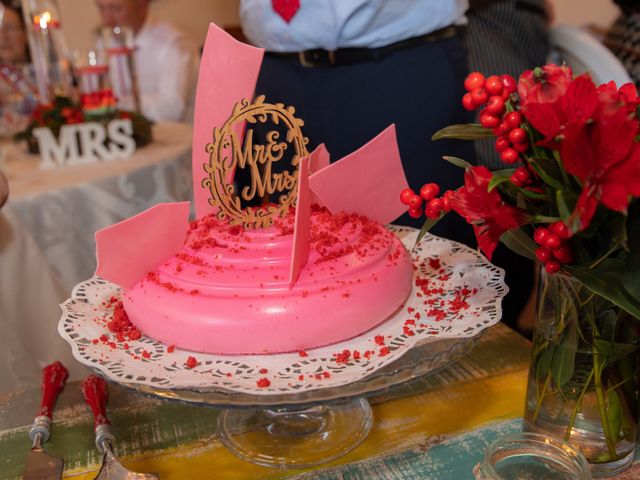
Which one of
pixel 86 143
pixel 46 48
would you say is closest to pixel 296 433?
pixel 86 143

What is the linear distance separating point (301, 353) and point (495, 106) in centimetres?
37

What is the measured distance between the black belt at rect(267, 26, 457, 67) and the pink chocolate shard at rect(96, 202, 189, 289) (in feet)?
2.57

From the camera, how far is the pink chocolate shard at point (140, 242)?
82cm

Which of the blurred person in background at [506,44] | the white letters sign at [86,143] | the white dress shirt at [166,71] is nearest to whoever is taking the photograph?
the white letters sign at [86,143]

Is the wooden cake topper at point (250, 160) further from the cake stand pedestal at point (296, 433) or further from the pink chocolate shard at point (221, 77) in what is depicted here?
the cake stand pedestal at point (296, 433)

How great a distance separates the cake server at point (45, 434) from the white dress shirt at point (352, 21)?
3.01ft

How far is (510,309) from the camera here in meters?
2.26

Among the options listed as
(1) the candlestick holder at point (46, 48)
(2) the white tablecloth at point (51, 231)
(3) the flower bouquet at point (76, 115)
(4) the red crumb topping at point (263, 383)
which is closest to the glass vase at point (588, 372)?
(4) the red crumb topping at point (263, 383)

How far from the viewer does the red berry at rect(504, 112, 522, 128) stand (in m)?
0.64

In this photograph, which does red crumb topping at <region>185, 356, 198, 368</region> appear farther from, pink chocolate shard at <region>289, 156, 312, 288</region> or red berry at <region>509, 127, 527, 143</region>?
red berry at <region>509, 127, 527, 143</region>

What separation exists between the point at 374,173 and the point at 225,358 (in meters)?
0.35

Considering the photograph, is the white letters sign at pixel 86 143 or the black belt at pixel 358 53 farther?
the white letters sign at pixel 86 143

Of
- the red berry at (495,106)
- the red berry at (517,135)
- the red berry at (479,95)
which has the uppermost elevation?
the red berry at (479,95)

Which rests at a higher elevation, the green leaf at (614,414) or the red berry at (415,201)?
the red berry at (415,201)
